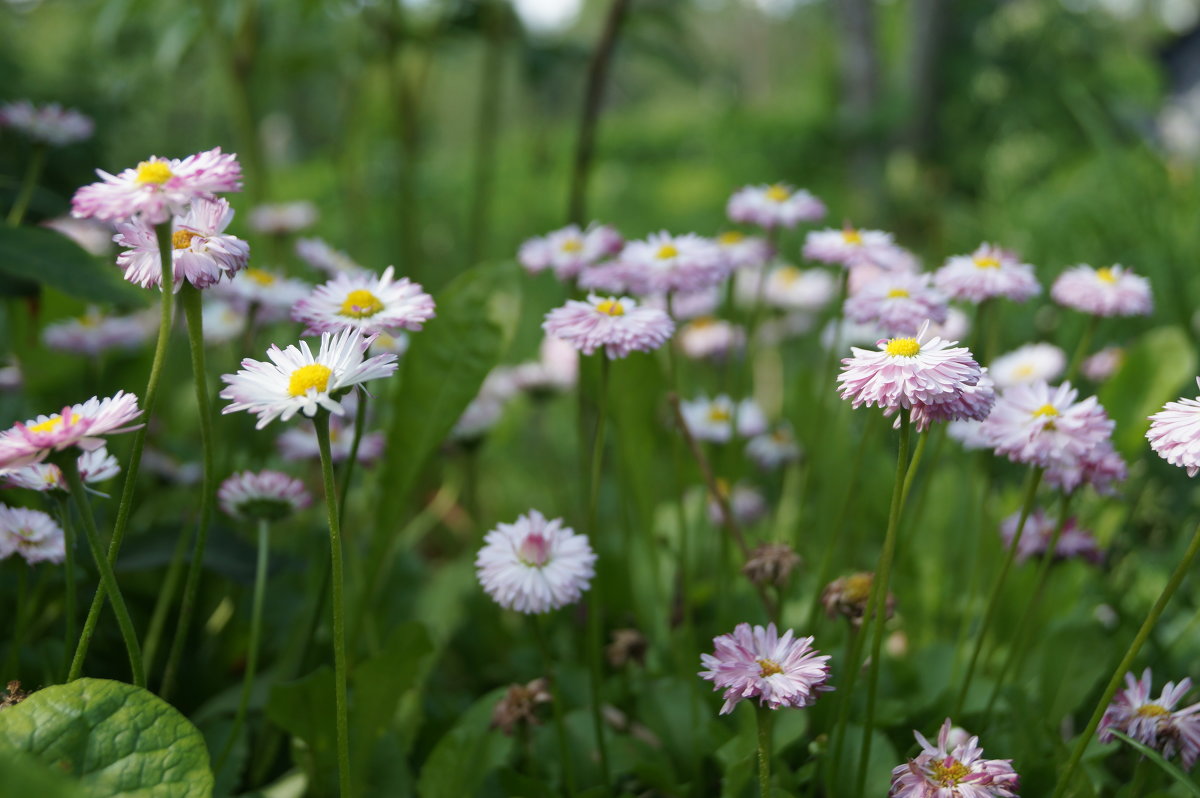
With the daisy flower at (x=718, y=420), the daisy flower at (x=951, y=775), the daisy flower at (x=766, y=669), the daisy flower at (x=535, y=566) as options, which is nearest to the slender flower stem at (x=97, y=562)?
the daisy flower at (x=535, y=566)

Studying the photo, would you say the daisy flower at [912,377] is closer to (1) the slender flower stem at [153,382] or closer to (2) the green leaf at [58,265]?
(1) the slender flower stem at [153,382]

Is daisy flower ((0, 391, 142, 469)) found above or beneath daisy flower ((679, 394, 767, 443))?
beneath

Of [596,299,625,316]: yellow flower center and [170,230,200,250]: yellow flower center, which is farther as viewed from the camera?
[596,299,625,316]: yellow flower center

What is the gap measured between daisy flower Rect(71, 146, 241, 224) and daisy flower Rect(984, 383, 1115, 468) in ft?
1.67

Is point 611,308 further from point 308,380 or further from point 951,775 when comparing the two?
point 951,775

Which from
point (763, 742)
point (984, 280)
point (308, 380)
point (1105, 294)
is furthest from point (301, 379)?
point (1105, 294)

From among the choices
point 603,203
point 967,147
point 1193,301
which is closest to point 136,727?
point 1193,301

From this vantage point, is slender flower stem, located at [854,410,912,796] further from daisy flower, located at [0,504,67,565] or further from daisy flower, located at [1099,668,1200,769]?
daisy flower, located at [0,504,67,565]

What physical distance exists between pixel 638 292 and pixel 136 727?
0.50m

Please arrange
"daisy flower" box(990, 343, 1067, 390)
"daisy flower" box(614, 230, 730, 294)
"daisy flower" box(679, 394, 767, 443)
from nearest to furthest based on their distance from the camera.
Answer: "daisy flower" box(614, 230, 730, 294) < "daisy flower" box(990, 343, 1067, 390) < "daisy flower" box(679, 394, 767, 443)

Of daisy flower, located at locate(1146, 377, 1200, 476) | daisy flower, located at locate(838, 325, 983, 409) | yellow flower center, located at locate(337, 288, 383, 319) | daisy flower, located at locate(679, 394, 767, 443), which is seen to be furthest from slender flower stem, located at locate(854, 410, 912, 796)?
daisy flower, located at locate(679, 394, 767, 443)

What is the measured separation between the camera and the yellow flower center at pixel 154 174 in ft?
1.70

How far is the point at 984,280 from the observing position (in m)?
0.82

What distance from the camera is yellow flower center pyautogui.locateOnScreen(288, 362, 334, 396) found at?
530 millimetres
